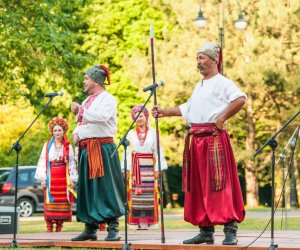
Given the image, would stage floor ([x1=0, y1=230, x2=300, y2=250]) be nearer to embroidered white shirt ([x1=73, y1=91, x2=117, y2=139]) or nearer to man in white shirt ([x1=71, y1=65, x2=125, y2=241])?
man in white shirt ([x1=71, y1=65, x2=125, y2=241])

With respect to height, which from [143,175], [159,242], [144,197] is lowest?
[159,242]

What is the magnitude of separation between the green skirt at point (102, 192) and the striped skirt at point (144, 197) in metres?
4.53

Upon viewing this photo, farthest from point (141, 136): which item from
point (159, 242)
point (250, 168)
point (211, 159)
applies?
point (250, 168)

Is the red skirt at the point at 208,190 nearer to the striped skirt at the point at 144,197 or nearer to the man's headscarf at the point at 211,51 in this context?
the man's headscarf at the point at 211,51

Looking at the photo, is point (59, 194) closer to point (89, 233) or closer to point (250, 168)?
point (89, 233)

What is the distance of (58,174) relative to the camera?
625 inches

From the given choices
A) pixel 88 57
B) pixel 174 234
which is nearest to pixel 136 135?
pixel 174 234

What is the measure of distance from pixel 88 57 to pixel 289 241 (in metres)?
16.0

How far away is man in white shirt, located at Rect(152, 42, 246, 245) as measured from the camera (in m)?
10.2

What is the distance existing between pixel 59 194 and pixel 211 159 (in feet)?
19.5

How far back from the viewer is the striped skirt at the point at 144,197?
1622 cm

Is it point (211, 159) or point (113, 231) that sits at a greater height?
point (211, 159)

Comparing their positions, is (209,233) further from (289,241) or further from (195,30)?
(195,30)

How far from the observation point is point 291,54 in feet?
118
